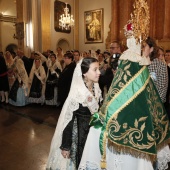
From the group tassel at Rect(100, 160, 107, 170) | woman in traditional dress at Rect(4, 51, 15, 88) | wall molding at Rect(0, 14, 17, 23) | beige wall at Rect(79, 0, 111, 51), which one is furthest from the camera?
wall molding at Rect(0, 14, 17, 23)

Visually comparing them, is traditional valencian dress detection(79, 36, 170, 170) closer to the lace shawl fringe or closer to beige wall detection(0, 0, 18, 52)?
the lace shawl fringe

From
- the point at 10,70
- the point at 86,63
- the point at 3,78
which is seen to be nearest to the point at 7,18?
the point at 10,70

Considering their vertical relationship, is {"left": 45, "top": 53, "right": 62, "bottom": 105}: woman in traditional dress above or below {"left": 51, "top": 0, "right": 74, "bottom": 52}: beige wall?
below

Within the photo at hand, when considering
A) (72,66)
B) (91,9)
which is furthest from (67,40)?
(72,66)

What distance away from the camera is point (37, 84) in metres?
7.91

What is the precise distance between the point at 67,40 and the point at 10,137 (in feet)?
37.5

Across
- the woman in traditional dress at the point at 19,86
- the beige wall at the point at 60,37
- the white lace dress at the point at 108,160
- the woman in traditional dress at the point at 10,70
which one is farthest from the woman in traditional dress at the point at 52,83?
the beige wall at the point at 60,37

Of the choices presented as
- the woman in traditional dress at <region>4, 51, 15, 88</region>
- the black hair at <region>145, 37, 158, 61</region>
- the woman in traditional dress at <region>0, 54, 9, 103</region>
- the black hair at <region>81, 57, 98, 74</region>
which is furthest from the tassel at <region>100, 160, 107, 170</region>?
the woman in traditional dress at <region>4, 51, 15, 88</region>

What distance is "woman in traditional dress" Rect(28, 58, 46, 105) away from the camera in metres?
7.85

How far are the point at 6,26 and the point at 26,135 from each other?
52.1ft

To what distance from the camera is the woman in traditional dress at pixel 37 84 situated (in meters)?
7.85

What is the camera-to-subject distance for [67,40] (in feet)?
50.9

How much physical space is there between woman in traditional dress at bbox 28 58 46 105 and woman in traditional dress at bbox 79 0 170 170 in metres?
6.06

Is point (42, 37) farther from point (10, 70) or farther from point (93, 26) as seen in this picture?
point (10, 70)
